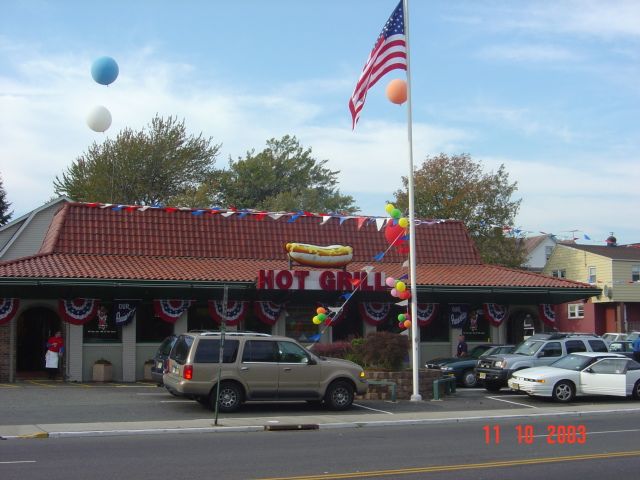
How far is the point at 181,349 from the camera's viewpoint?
18.8 m

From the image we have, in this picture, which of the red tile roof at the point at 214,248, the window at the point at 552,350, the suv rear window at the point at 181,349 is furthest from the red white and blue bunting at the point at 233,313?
the window at the point at 552,350

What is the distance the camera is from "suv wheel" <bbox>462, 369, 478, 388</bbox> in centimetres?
2638

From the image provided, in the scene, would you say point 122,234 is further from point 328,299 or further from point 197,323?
point 328,299

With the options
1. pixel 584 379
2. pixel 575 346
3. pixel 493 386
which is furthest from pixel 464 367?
pixel 584 379

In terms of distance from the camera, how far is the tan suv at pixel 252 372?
713 inches

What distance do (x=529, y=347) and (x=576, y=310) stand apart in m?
34.8

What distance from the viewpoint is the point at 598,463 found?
39.6 feet

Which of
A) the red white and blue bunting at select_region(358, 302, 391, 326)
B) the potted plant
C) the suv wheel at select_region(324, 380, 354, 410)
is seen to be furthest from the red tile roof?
the suv wheel at select_region(324, 380, 354, 410)

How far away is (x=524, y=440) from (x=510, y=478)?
4120 millimetres

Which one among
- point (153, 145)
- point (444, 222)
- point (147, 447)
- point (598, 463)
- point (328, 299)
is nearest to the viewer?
point (598, 463)

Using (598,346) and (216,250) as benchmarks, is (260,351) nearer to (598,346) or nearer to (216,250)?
(216,250)

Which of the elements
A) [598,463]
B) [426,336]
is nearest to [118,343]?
[426,336]

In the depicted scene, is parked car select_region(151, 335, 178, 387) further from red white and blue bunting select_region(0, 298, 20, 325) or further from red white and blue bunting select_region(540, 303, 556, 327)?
red white and blue bunting select_region(540, 303, 556, 327)

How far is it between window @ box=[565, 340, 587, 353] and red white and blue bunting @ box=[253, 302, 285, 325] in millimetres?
9845
